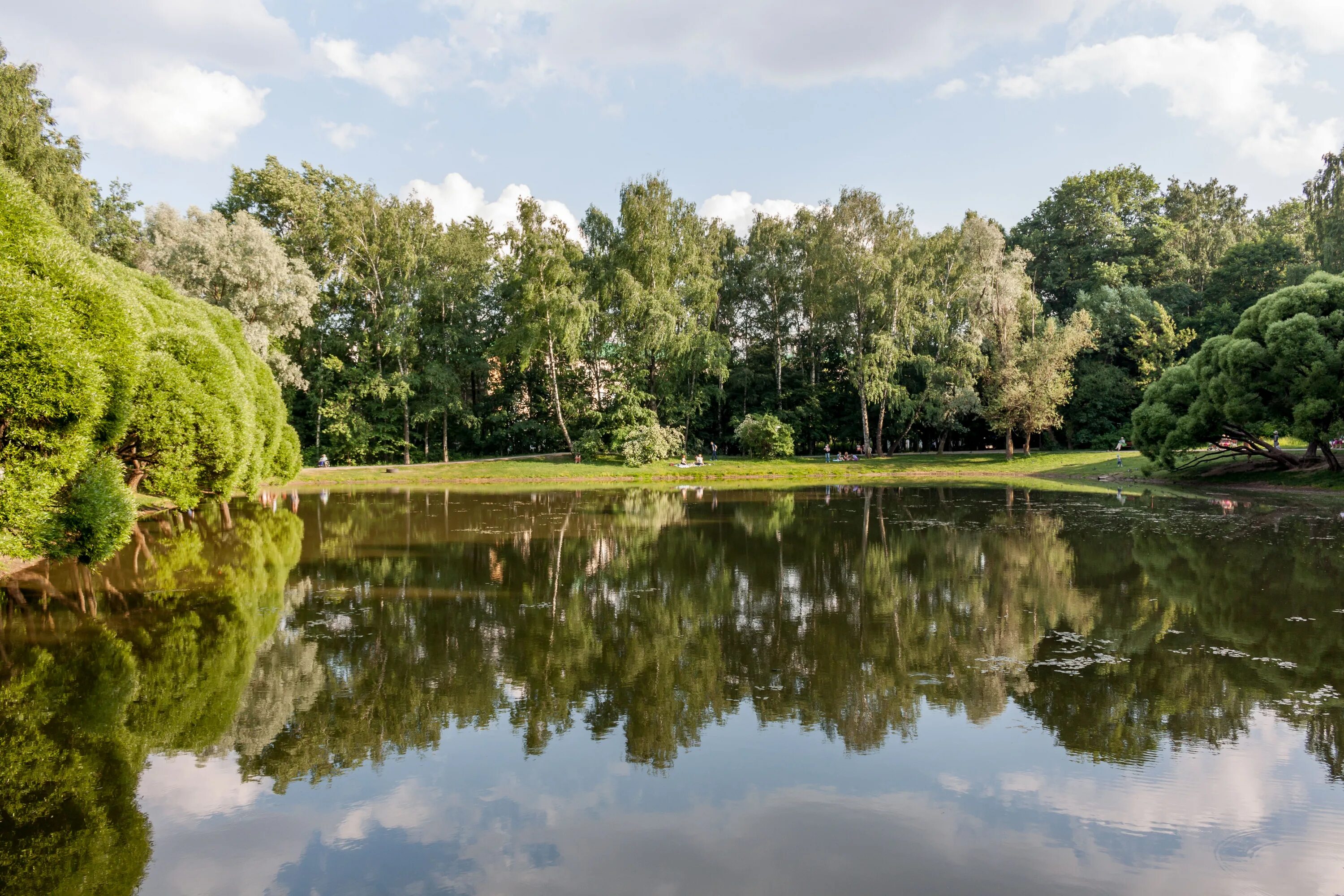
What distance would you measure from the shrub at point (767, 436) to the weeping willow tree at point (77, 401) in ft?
124

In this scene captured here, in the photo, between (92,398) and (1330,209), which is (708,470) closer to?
(92,398)

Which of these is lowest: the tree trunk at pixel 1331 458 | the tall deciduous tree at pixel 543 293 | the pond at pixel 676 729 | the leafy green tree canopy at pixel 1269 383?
the pond at pixel 676 729

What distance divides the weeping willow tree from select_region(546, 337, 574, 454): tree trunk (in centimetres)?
3208

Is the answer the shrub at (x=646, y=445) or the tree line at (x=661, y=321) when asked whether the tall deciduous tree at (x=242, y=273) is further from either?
the shrub at (x=646, y=445)

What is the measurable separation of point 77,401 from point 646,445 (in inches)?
1473

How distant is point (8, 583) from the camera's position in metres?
15.6

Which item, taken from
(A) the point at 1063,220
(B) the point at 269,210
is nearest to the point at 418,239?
(B) the point at 269,210

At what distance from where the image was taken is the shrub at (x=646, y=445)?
48.9m

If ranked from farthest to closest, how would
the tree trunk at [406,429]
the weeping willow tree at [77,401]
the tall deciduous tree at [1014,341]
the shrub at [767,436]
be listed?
the shrub at [767,436] → the tree trunk at [406,429] → the tall deciduous tree at [1014,341] → the weeping willow tree at [77,401]

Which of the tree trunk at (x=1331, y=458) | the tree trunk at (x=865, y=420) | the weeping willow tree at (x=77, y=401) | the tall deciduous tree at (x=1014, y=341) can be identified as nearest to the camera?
the weeping willow tree at (x=77, y=401)

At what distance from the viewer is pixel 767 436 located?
53625mm

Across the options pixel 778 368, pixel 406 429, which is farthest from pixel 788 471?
pixel 406 429

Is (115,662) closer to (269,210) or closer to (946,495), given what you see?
(946,495)

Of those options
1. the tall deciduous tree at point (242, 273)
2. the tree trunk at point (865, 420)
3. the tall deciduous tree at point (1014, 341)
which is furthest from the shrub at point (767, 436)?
the tall deciduous tree at point (242, 273)
